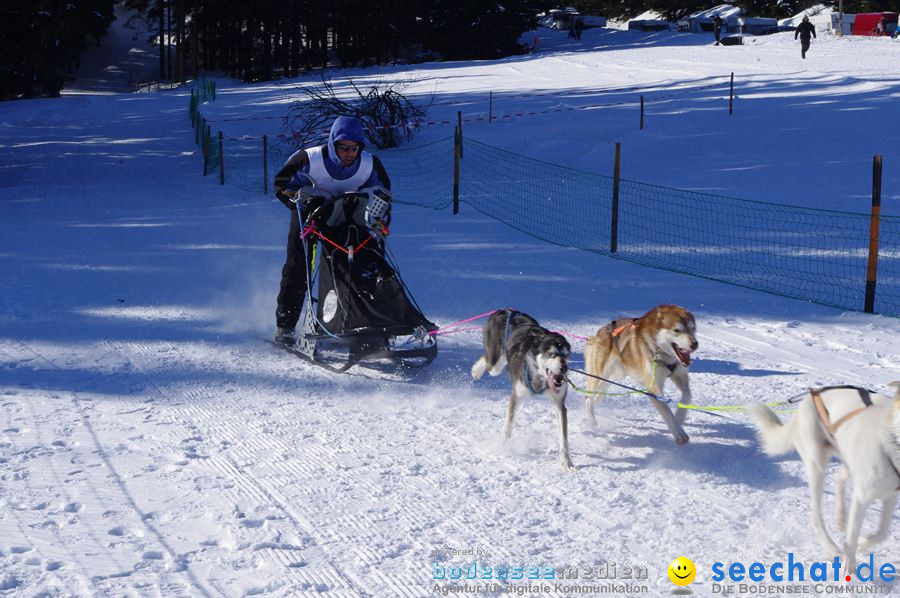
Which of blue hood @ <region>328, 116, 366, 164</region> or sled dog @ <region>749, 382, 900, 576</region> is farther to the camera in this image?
blue hood @ <region>328, 116, 366, 164</region>

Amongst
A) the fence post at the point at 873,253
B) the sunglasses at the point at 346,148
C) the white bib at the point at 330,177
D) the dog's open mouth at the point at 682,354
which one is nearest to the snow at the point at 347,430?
the fence post at the point at 873,253

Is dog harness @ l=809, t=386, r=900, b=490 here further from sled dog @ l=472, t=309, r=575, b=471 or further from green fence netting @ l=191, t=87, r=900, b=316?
green fence netting @ l=191, t=87, r=900, b=316

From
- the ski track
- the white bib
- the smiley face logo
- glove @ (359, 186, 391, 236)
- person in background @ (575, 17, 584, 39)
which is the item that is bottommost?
the ski track

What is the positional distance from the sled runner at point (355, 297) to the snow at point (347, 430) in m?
0.24

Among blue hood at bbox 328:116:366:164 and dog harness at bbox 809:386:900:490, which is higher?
blue hood at bbox 328:116:366:164

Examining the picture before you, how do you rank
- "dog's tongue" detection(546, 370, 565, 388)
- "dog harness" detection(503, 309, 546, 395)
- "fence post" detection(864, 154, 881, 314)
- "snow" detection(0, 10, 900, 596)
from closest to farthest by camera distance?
1. "snow" detection(0, 10, 900, 596)
2. "dog's tongue" detection(546, 370, 565, 388)
3. "dog harness" detection(503, 309, 546, 395)
4. "fence post" detection(864, 154, 881, 314)

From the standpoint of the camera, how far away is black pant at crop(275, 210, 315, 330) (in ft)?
24.5

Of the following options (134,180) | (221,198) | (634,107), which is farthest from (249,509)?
(634,107)

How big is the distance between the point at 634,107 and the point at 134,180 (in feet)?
44.5

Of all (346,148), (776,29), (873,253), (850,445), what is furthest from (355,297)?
(776,29)

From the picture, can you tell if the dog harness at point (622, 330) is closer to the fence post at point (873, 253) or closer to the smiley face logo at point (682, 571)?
the smiley face logo at point (682, 571)

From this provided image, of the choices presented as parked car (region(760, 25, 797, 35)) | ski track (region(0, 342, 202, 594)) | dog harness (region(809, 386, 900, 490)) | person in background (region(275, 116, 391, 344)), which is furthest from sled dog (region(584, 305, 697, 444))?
parked car (region(760, 25, 797, 35))

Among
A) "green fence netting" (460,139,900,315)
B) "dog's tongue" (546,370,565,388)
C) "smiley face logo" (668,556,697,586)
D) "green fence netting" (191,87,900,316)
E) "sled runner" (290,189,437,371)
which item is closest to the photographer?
"smiley face logo" (668,556,697,586)

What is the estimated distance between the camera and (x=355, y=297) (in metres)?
6.81
